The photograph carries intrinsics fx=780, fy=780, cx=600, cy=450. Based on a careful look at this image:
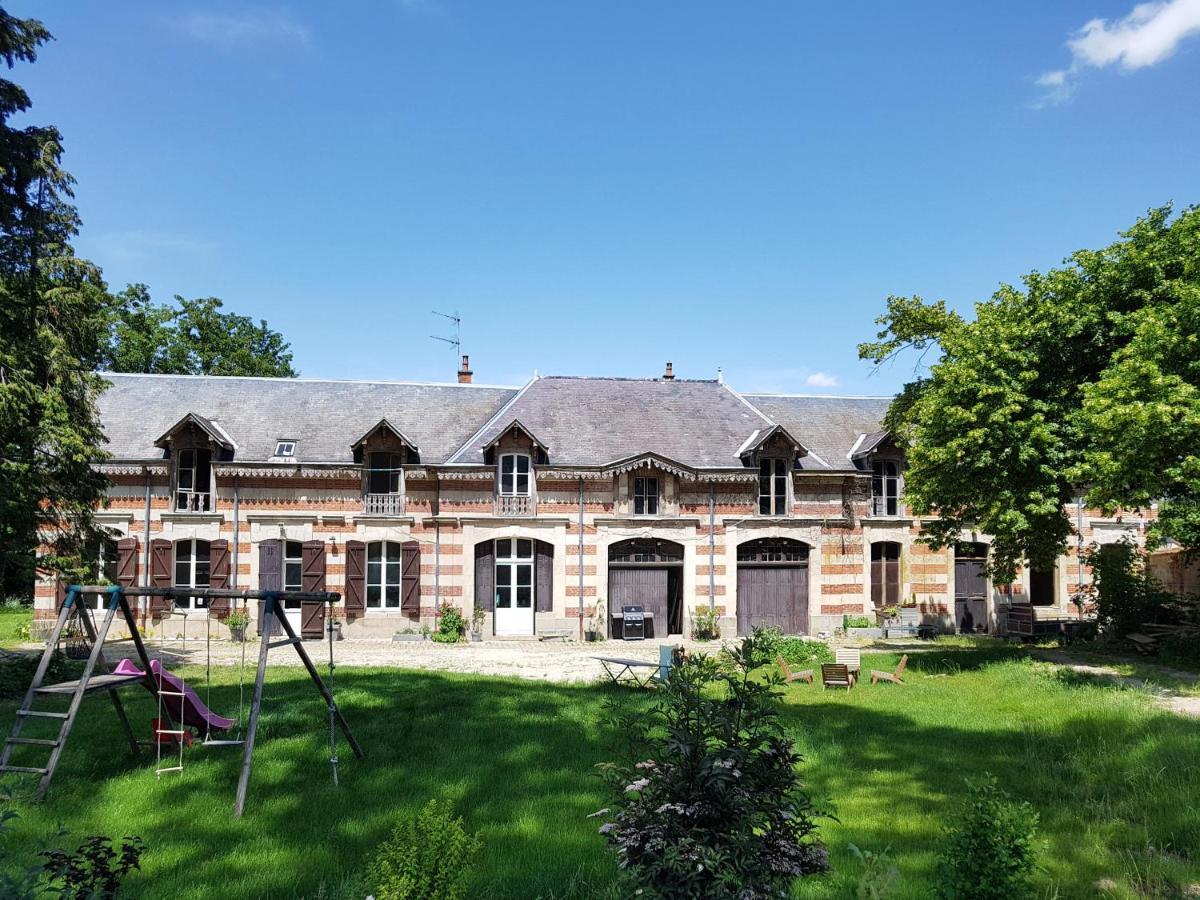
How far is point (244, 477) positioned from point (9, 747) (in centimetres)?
1472

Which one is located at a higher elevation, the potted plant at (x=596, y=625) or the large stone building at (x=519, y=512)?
the large stone building at (x=519, y=512)

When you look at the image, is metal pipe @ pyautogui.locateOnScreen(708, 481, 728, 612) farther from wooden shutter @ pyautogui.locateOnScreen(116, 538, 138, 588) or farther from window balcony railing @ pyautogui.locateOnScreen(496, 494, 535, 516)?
wooden shutter @ pyautogui.locateOnScreen(116, 538, 138, 588)

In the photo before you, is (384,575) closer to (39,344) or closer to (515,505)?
(515,505)

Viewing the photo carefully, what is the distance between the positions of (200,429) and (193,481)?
1.46 meters

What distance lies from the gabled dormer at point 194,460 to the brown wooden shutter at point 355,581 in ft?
13.3

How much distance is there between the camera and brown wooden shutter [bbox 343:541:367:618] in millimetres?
21344

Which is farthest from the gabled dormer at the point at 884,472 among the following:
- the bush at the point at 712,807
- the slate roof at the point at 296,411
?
the bush at the point at 712,807

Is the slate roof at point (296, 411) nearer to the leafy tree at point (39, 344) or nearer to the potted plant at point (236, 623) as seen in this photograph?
the potted plant at point (236, 623)

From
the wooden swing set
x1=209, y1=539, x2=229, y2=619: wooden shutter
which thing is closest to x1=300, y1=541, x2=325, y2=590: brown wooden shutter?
x1=209, y1=539, x2=229, y2=619: wooden shutter

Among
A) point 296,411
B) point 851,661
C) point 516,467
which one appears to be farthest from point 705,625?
point 296,411

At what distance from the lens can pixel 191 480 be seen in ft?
70.4

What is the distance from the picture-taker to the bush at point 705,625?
2198cm

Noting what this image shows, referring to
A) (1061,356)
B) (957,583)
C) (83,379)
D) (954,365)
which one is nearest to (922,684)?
(954,365)

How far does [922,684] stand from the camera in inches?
555
